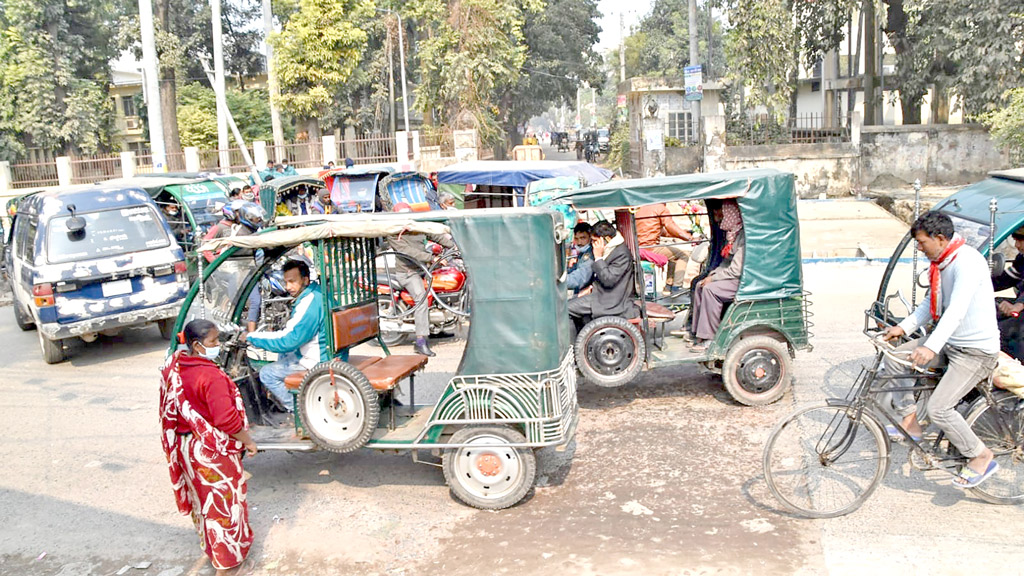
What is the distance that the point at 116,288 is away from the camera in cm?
1065

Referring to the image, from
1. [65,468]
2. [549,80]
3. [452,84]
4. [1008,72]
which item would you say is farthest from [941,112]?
→ [65,468]

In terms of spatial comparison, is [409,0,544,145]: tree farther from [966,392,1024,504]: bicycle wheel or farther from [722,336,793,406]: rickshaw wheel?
[966,392,1024,504]: bicycle wheel

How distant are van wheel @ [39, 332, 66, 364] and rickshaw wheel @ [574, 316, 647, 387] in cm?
697

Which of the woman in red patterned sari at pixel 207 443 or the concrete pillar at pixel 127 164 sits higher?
the concrete pillar at pixel 127 164

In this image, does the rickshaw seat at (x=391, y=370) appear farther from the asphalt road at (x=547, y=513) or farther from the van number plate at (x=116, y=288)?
the van number plate at (x=116, y=288)

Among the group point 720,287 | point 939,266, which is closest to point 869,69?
point 720,287

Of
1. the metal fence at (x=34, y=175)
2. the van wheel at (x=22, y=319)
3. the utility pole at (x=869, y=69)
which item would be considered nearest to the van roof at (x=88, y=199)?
the van wheel at (x=22, y=319)

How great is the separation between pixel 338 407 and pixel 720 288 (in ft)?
12.3

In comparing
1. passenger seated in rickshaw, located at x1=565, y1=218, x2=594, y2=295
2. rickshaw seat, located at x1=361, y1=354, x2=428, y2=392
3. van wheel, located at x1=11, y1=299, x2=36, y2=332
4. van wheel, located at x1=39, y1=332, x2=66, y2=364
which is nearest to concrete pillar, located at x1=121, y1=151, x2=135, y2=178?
van wheel, located at x1=11, y1=299, x2=36, y2=332

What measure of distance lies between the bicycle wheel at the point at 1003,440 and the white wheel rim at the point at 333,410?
13.1ft

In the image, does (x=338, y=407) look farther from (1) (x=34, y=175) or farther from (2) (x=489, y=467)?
(1) (x=34, y=175)

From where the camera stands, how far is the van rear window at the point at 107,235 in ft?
35.0

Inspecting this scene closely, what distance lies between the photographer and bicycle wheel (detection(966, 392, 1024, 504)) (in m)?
5.45

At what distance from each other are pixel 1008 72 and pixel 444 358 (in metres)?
20.0
